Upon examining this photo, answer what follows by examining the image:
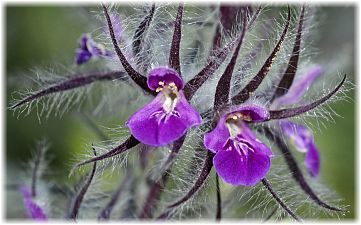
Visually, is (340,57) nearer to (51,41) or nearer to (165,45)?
(165,45)

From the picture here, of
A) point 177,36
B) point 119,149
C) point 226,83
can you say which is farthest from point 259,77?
point 119,149

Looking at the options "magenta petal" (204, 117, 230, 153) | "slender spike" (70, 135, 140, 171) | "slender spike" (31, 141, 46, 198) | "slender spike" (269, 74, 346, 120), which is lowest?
"slender spike" (31, 141, 46, 198)

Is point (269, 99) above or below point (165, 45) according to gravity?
below

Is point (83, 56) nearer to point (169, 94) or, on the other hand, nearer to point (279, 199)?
point (169, 94)

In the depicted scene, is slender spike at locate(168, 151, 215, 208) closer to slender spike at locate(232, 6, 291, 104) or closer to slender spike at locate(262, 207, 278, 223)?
slender spike at locate(232, 6, 291, 104)

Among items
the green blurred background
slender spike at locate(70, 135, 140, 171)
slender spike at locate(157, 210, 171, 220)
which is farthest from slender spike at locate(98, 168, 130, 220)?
the green blurred background

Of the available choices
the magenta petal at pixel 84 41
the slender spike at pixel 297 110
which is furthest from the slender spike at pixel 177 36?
the magenta petal at pixel 84 41

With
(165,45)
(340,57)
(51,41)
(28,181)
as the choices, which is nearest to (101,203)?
(28,181)
